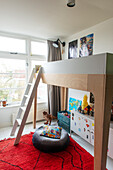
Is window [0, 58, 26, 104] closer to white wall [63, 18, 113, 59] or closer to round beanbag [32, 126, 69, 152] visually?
round beanbag [32, 126, 69, 152]

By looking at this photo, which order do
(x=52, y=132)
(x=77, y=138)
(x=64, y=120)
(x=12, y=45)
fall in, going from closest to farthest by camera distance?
(x=52, y=132), (x=77, y=138), (x=64, y=120), (x=12, y=45)

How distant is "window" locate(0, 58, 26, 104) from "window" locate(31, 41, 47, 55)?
47 centimetres

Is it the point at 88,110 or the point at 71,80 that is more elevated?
the point at 71,80

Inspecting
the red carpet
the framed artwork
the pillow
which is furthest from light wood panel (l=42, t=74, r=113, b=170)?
the framed artwork

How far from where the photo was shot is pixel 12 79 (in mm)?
3264

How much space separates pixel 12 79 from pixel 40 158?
2.12 meters

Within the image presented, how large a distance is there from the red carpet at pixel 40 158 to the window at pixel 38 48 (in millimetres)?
2446

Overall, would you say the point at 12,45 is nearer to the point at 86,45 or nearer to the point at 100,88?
the point at 86,45

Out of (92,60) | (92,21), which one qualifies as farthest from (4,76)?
(92,60)

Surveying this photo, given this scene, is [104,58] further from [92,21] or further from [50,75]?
[92,21]

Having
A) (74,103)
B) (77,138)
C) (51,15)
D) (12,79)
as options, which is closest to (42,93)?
(12,79)

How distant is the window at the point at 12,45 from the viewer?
3.05 m

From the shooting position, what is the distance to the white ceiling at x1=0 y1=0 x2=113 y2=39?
5.79 feet

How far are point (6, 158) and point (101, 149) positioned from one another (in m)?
1.68
